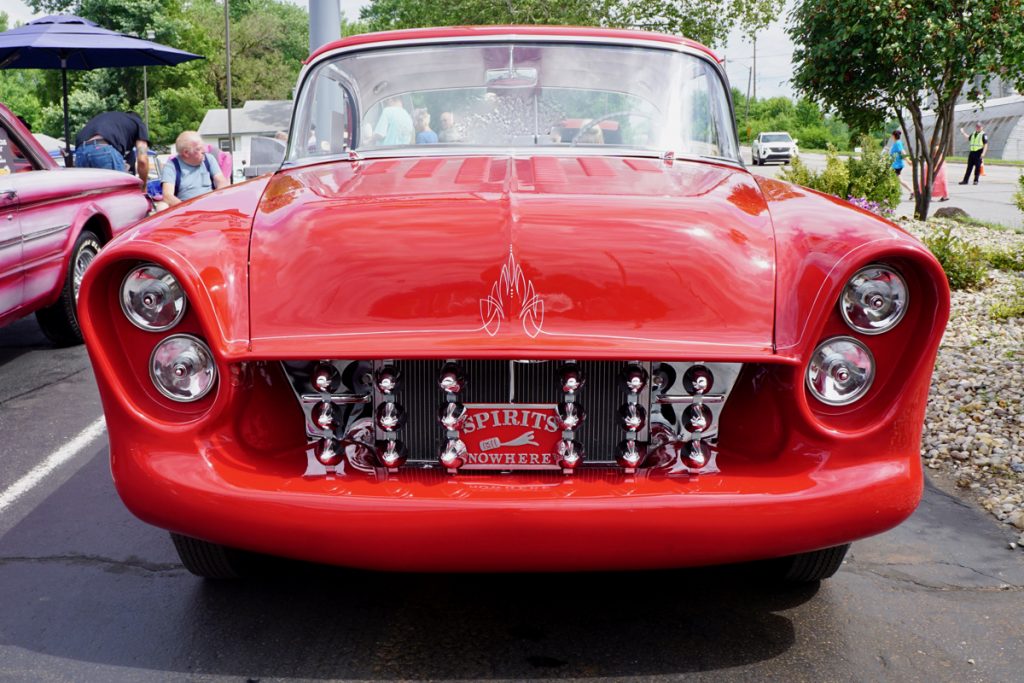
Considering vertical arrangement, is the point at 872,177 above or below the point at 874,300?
below

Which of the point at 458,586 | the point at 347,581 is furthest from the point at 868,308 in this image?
the point at 347,581

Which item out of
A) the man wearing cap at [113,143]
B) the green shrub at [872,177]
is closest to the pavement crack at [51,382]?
the man wearing cap at [113,143]

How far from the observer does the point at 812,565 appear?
301 cm

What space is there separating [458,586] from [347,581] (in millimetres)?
348

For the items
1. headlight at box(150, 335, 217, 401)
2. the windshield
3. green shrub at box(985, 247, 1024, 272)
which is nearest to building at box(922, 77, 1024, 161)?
green shrub at box(985, 247, 1024, 272)

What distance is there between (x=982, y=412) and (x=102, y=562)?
13.4 ft

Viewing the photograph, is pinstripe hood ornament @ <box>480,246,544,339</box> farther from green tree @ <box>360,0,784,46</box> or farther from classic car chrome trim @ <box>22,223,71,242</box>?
green tree @ <box>360,0,784,46</box>

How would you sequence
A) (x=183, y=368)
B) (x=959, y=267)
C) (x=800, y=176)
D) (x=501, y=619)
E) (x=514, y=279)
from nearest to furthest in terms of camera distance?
(x=514, y=279) < (x=183, y=368) < (x=501, y=619) < (x=959, y=267) < (x=800, y=176)

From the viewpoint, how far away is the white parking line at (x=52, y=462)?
4031 millimetres

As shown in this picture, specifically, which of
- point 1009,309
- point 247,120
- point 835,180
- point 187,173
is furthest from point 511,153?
point 247,120

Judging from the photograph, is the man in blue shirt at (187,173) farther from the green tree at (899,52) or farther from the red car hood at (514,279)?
the green tree at (899,52)

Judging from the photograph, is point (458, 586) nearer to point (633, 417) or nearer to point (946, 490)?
point (633, 417)

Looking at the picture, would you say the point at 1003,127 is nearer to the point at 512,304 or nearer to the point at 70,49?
the point at 70,49

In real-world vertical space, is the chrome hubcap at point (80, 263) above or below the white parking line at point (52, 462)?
above
